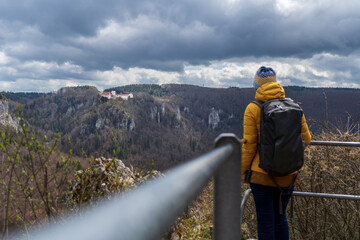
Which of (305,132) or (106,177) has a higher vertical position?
(305,132)

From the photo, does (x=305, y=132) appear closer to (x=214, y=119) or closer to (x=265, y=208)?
(x=265, y=208)

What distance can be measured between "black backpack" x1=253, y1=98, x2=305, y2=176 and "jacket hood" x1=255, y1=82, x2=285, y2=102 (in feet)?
0.46

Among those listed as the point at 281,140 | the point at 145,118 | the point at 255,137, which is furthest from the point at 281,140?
the point at 145,118

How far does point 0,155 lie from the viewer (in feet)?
11.5

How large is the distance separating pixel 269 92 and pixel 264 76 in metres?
0.23

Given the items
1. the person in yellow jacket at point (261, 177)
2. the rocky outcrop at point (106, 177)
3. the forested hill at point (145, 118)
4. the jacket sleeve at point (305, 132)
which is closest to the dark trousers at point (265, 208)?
the person in yellow jacket at point (261, 177)

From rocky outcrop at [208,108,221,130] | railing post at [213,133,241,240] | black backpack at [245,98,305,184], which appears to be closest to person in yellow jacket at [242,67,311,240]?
black backpack at [245,98,305,184]

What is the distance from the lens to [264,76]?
2.68 metres

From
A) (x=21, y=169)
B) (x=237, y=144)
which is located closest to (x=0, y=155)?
(x=21, y=169)

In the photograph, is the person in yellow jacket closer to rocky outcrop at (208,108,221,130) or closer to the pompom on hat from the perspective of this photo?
the pompom on hat

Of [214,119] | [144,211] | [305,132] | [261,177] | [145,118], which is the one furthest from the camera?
[214,119]

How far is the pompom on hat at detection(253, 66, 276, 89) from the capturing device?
8.78 feet

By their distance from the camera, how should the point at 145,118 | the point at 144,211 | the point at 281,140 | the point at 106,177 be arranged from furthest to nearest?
the point at 145,118 < the point at 106,177 < the point at 281,140 < the point at 144,211

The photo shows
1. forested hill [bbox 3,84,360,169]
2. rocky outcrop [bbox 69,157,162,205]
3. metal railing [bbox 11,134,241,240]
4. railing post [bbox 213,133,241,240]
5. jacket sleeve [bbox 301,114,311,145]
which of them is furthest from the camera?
forested hill [bbox 3,84,360,169]
